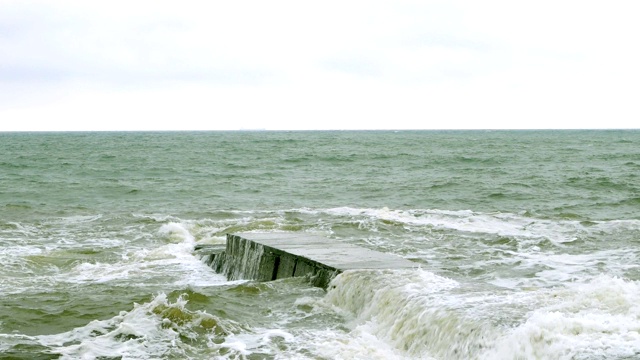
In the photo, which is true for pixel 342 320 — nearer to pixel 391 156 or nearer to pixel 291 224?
pixel 291 224

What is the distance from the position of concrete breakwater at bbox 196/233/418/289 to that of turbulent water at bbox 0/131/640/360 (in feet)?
0.97

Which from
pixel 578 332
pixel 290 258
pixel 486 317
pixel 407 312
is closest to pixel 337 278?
pixel 290 258

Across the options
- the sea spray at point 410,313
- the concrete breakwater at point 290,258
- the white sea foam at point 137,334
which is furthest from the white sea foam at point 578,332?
the white sea foam at point 137,334

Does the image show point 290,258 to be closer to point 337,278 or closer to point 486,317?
point 337,278

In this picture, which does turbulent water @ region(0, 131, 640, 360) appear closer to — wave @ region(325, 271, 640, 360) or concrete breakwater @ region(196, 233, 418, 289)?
wave @ region(325, 271, 640, 360)

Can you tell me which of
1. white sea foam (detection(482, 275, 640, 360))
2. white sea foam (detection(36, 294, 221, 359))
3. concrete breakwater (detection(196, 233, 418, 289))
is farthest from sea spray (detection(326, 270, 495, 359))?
white sea foam (detection(36, 294, 221, 359))

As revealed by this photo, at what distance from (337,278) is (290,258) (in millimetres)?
1329

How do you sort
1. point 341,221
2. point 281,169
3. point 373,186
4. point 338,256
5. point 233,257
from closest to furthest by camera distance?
point 338,256 < point 233,257 < point 341,221 < point 373,186 < point 281,169

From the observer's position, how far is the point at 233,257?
1050 cm

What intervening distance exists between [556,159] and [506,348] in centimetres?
3678

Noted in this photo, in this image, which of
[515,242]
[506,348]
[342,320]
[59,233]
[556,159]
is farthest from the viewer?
[556,159]

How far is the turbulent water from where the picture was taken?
20.0 ft

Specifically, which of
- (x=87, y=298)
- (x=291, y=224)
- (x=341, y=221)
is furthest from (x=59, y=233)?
(x=87, y=298)

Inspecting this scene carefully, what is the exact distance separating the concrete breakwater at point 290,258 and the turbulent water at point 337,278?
0.30m
